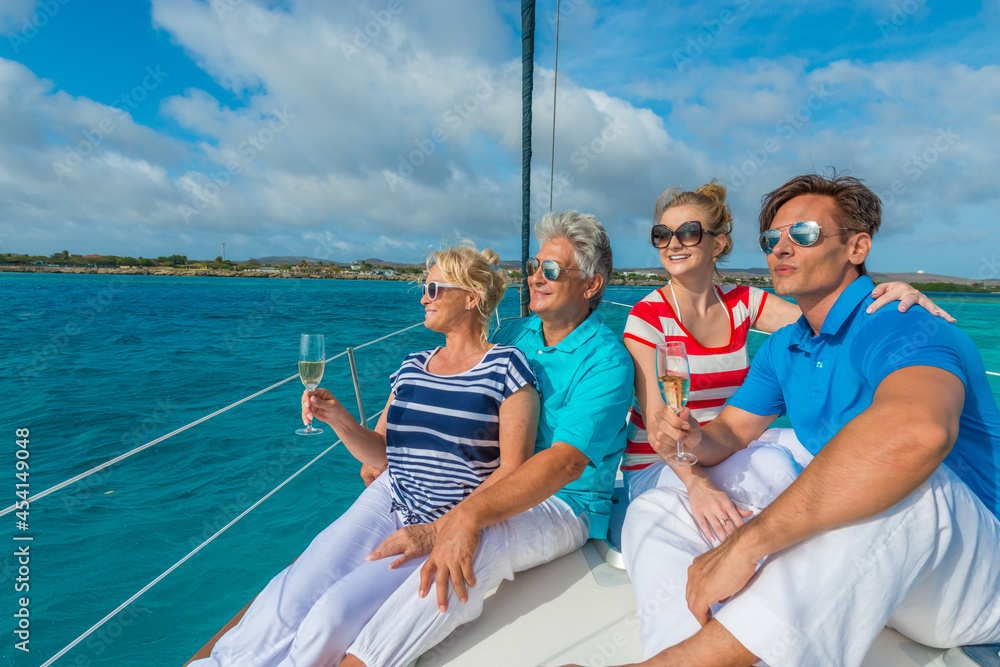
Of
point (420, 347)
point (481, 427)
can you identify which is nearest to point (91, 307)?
point (420, 347)

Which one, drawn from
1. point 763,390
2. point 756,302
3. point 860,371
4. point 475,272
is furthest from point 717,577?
point 756,302

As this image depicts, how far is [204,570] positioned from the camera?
3268mm

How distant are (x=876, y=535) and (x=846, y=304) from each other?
22.3 inches

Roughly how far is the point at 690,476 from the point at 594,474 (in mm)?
341

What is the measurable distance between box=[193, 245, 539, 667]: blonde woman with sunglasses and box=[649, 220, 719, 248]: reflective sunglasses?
1.94ft

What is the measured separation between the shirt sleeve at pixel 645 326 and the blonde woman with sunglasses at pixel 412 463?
0.41m

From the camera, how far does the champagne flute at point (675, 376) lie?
48.9 inches

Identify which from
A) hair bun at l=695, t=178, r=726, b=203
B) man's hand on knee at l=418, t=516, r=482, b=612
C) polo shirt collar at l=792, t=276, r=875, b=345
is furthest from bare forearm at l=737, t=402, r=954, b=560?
hair bun at l=695, t=178, r=726, b=203

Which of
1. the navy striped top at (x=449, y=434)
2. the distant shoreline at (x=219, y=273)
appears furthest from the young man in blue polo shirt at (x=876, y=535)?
the distant shoreline at (x=219, y=273)

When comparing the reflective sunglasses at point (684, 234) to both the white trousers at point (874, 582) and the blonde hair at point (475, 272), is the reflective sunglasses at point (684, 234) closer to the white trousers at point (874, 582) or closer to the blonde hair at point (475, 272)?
the blonde hair at point (475, 272)

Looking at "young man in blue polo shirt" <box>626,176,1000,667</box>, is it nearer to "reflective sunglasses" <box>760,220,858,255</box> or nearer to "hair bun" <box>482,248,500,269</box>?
"reflective sunglasses" <box>760,220,858,255</box>

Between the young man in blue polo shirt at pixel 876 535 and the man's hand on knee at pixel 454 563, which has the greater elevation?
the young man in blue polo shirt at pixel 876 535

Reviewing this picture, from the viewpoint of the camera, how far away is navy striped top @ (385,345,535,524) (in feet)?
5.11

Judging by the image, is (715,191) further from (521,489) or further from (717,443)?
(521,489)
